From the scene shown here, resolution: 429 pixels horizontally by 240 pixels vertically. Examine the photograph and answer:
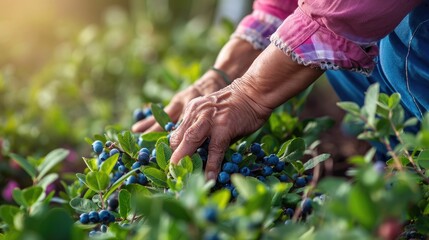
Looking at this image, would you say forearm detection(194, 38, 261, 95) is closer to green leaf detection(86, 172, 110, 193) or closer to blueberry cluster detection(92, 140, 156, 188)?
blueberry cluster detection(92, 140, 156, 188)

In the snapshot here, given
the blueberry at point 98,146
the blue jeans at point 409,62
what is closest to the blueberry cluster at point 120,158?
the blueberry at point 98,146

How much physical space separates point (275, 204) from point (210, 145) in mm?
247

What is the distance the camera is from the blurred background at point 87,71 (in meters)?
2.67

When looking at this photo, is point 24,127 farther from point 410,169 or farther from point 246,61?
point 410,169

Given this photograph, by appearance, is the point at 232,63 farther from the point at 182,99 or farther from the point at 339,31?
the point at 339,31

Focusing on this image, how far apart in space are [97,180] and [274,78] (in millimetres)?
461

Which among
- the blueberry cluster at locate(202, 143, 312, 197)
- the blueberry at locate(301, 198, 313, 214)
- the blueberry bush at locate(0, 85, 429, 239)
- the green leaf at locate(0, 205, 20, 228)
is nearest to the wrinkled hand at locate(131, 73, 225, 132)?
the blueberry bush at locate(0, 85, 429, 239)

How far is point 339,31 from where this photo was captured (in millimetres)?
1402

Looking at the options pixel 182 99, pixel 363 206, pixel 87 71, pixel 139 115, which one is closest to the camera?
pixel 363 206

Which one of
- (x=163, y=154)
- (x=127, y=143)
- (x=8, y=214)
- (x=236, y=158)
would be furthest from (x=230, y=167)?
(x=8, y=214)

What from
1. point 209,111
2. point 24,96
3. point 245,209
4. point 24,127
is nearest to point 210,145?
point 209,111

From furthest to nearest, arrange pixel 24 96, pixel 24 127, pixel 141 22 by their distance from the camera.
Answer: pixel 141 22
pixel 24 96
pixel 24 127

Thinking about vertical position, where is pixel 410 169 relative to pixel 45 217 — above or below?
below

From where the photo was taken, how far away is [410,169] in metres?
1.46
